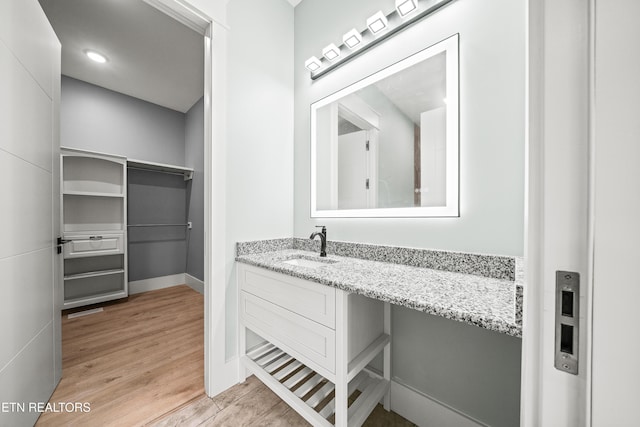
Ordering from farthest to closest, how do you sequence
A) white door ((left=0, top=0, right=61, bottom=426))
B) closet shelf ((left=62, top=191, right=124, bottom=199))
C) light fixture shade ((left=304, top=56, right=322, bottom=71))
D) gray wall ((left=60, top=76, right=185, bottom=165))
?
1. gray wall ((left=60, top=76, right=185, bottom=165))
2. closet shelf ((left=62, top=191, right=124, bottom=199))
3. light fixture shade ((left=304, top=56, right=322, bottom=71))
4. white door ((left=0, top=0, right=61, bottom=426))

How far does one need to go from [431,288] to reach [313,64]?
1.67 meters

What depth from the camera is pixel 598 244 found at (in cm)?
30

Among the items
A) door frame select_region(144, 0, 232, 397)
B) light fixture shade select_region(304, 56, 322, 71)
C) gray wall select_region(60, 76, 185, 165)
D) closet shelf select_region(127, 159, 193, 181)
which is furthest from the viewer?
closet shelf select_region(127, 159, 193, 181)

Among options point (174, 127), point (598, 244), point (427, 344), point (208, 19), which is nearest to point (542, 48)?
point (598, 244)

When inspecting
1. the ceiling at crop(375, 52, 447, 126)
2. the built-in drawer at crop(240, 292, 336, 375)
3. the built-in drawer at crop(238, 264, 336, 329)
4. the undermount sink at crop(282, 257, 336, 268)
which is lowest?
the built-in drawer at crop(240, 292, 336, 375)

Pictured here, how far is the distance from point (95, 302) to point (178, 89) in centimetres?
274

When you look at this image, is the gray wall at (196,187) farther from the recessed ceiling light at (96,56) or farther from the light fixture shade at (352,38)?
the light fixture shade at (352,38)

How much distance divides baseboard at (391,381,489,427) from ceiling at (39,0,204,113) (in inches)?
126

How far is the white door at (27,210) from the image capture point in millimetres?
950

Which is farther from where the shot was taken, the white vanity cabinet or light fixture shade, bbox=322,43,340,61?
light fixture shade, bbox=322,43,340,61

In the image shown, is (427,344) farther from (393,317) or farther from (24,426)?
(24,426)

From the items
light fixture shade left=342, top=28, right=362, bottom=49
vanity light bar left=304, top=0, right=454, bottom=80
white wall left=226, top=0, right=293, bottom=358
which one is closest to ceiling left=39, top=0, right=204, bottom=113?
white wall left=226, top=0, right=293, bottom=358

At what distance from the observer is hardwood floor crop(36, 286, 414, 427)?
1242 millimetres

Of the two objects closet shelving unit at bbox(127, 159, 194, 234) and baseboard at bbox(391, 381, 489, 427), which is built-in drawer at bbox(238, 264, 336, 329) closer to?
baseboard at bbox(391, 381, 489, 427)
